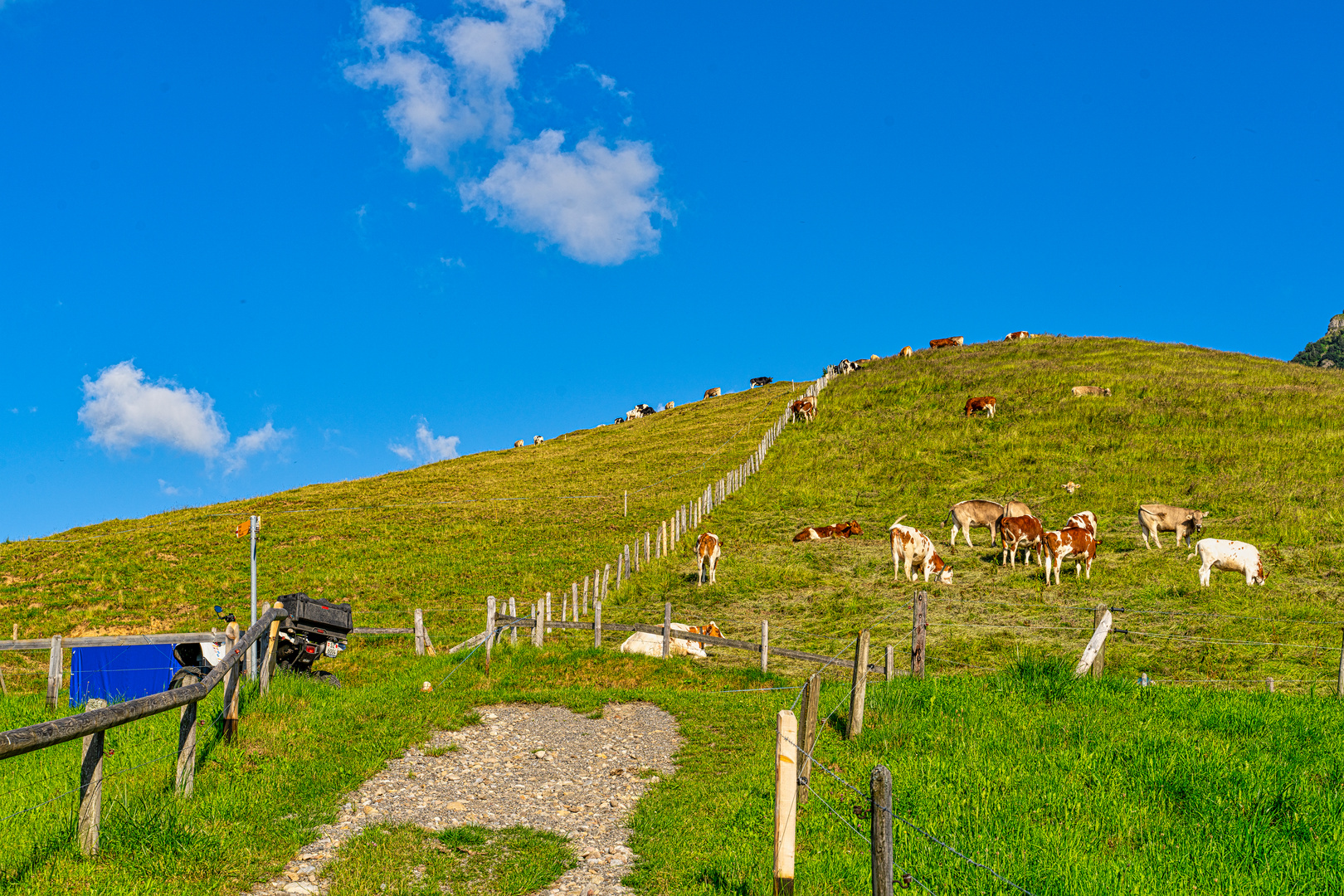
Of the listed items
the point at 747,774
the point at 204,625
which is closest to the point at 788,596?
the point at 747,774

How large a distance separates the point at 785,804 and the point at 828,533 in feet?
Result: 83.1

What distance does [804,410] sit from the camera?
178 ft

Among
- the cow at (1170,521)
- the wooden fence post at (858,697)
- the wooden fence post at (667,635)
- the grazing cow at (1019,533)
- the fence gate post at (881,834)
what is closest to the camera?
the fence gate post at (881,834)

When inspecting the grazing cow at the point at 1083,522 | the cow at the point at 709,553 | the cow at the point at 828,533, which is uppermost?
the grazing cow at the point at 1083,522

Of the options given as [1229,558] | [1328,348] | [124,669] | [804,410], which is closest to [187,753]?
[124,669]

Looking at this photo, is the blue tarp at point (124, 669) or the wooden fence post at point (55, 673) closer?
the wooden fence post at point (55, 673)

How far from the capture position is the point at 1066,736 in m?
8.62

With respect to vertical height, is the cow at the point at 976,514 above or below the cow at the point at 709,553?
above

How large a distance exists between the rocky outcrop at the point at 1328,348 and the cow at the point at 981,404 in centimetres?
10800

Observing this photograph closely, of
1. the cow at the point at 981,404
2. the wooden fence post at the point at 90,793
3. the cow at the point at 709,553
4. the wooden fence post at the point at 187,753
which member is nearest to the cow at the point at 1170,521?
the cow at the point at 709,553

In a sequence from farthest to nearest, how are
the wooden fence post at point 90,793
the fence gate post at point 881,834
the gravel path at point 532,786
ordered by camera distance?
the gravel path at point 532,786
the wooden fence post at point 90,793
the fence gate post at point 881,834

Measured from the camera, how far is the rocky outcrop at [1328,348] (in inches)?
5188

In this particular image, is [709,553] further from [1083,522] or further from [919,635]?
[919,635]

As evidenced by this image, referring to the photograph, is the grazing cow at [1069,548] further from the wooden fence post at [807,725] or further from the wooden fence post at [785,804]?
the wooden fence post at [785,804]
